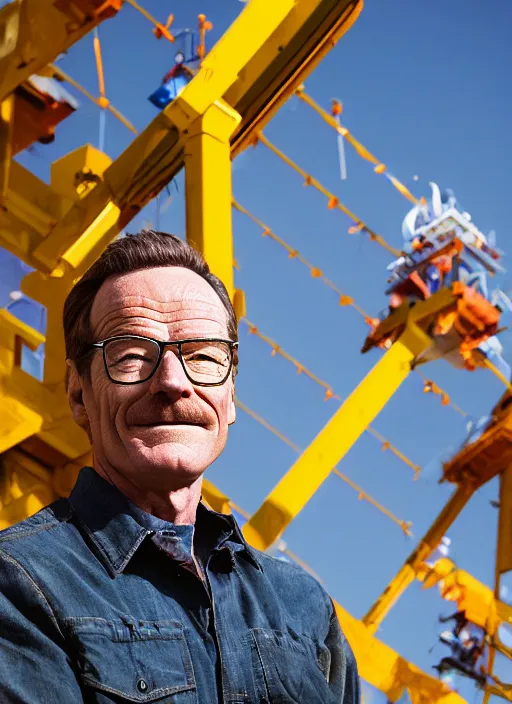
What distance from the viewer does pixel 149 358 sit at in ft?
4.10

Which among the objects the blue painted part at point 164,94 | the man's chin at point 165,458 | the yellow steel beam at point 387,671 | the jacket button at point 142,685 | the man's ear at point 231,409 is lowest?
the yellow steel beam at point 387,671

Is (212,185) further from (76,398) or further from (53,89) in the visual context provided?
(76,398)

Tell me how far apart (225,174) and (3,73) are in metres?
0.93

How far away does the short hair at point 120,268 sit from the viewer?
1.33 metres

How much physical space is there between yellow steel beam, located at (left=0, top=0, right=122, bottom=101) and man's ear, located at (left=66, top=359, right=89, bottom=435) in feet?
8.45

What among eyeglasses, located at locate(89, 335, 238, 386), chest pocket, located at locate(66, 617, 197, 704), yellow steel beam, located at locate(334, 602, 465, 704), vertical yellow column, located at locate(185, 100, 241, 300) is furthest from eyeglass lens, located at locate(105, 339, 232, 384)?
yellow steel beam, located at locate(334, 602, 465, 704)

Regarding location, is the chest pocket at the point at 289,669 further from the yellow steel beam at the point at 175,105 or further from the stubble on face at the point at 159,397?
the yellow steel beam at the point at 175,105

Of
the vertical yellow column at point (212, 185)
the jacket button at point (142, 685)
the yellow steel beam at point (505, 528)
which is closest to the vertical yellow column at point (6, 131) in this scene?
the vertical yellow column at point (212, 185)

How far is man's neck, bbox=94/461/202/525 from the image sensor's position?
123 cm

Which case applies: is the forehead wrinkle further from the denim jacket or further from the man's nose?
the denim jacket

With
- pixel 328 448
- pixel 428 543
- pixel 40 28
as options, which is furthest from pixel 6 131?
pixel 428 543

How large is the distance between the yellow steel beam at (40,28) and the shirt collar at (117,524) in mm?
2723

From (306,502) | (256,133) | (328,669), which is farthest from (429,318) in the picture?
(328,669)

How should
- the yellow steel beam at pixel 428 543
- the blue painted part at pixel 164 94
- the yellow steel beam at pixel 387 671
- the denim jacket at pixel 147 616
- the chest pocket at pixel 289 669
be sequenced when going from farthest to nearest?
the yellow steel beam at pixel 428 543
the yellow steel beam at pixel 387 671
the blue painted part at pixel 164 94
the chest pocket at pixel 289 669
the denim jacket at pixel 147 616
